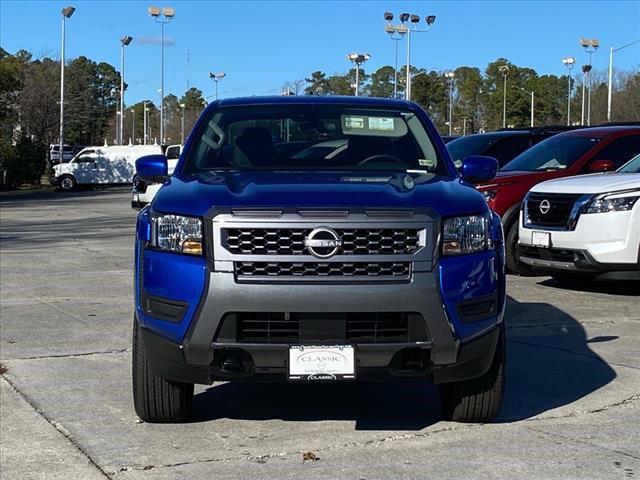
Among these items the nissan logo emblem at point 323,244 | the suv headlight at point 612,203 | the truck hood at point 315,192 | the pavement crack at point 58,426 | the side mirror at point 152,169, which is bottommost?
the pavement crack at point 58,426

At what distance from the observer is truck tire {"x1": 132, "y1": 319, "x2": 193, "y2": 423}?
212 inches

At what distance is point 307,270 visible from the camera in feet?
15.6

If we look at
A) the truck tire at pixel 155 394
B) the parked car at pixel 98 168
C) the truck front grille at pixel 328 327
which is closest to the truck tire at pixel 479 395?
the truck front grille at pixel 328 327

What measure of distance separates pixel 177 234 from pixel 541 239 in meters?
6.70

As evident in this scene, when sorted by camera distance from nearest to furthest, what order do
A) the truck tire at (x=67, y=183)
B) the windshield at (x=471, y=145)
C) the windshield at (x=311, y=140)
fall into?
1. the windshield at (x=311, y=140)
2. the windshield at (x=471, y=145)
3. the truck tire at (x=67, y=183)

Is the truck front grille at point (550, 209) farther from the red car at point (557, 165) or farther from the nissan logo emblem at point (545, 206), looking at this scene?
the red car at point (557, 165)

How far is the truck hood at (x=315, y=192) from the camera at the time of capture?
Result: 4883mm

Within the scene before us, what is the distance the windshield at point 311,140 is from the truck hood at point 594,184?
15.0 feet

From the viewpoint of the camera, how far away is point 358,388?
662cm

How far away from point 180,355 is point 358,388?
78.7 inches

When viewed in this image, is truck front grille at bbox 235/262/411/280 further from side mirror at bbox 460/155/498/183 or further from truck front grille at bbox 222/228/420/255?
side mirror at bbox 460/155/498/183

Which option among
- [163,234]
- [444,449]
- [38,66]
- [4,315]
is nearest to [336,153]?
[163,234]

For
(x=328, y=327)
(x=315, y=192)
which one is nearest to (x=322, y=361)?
(x=328, y=327)

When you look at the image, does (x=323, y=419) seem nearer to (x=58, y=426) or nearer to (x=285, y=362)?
(x=285, y=362)
